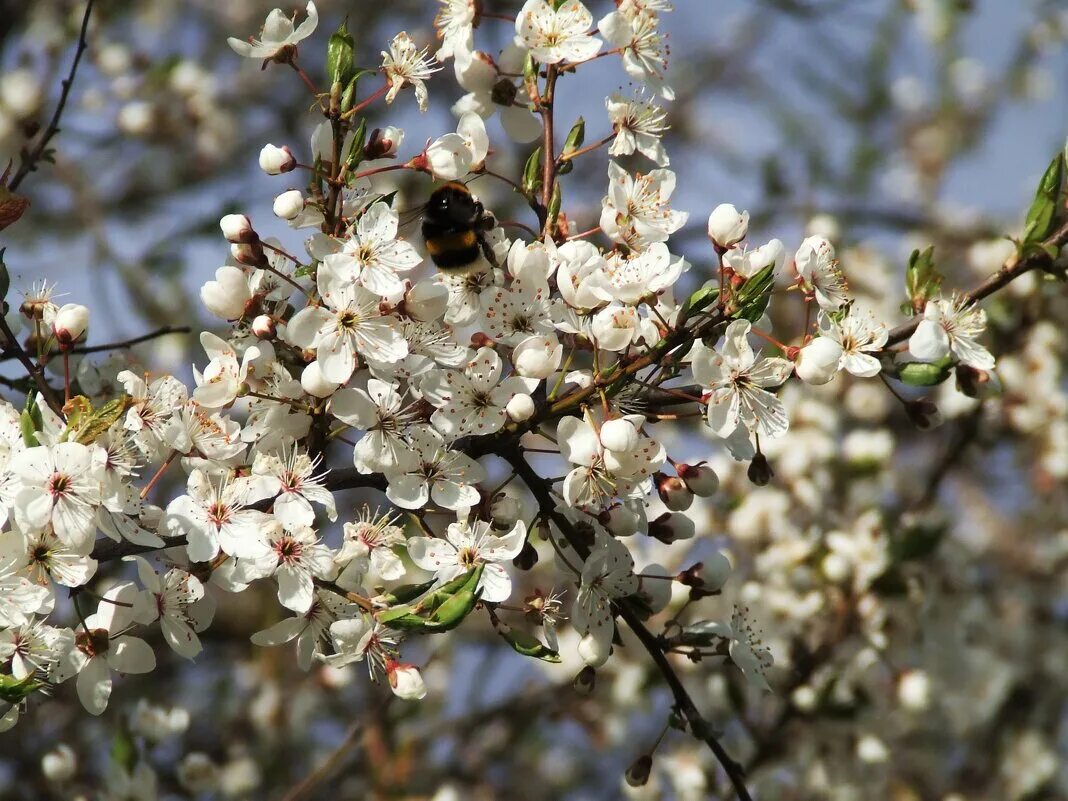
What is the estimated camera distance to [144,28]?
6844 millimetres

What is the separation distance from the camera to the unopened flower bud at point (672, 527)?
2102 millimetres

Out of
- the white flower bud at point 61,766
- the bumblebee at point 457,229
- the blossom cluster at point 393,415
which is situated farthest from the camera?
the white flower bud at point 61,766

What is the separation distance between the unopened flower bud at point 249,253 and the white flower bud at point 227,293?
24 millimetres

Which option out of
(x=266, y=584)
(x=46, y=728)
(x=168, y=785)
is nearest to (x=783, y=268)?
(x=168, y=785)

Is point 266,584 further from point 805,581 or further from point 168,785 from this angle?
point 805,581

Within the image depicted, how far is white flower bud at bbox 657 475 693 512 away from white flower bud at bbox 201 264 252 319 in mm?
803

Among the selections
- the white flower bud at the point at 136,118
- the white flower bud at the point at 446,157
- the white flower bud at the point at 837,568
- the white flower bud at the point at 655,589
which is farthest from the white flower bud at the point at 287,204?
the white flower bud at the point at 136,118

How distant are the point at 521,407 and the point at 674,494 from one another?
1.16 feet

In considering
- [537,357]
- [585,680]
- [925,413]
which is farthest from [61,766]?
[925,413]

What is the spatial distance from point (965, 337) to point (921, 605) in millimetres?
2090

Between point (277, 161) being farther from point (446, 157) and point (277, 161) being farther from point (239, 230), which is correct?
point (446, 157)

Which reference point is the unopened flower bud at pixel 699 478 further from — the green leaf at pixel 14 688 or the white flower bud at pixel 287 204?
the green leaf at pixel 14 688

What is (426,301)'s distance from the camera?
1880 mm

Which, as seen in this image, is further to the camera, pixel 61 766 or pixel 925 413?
pixel 61 766
